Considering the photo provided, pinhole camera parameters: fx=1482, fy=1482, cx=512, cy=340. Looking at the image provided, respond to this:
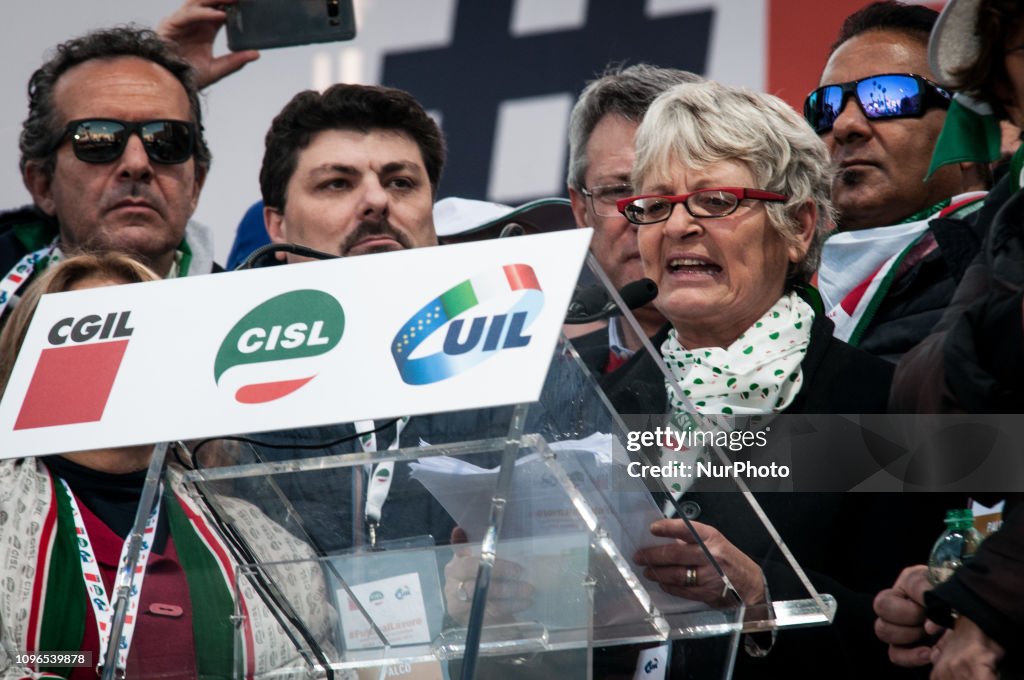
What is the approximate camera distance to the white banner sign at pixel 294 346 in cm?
146

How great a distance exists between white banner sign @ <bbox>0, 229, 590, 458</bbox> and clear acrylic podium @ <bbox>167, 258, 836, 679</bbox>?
89mm

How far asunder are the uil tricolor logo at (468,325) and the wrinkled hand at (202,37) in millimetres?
2422

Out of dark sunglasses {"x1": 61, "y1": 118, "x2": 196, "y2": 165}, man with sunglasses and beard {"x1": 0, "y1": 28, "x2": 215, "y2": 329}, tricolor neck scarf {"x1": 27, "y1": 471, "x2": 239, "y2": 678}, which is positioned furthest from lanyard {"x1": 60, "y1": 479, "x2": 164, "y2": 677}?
dark sunglasses {"x1": 61, "y1": 118, "x2": 196, "y2": 165}

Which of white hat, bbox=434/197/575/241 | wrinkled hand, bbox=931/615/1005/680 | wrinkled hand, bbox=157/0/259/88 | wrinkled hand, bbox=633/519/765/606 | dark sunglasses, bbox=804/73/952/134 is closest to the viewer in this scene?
wrinkled hand, bbox=931/615/1005/680

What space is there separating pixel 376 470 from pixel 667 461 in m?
0.33

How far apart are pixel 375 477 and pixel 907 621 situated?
2.13ft

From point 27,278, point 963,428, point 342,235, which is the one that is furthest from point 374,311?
point 27,278

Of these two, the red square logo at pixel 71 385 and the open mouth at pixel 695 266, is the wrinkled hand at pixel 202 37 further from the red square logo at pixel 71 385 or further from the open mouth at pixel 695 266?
the red square logo at pixel 71 385

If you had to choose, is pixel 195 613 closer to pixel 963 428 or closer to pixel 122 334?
pixel 122 334

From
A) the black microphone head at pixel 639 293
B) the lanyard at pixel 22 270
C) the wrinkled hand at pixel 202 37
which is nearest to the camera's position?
the black microphone head at pixel 639 293

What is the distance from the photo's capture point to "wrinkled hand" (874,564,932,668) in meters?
1.74

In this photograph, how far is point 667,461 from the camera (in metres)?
1.68

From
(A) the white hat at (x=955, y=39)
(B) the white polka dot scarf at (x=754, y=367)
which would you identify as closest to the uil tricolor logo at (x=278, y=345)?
(B) the white polka dot scarf at (x=754, y=367)

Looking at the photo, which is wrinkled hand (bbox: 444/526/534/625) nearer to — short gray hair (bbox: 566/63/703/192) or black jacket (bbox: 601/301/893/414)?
black jacket (bbox: 601/301/893/414)
